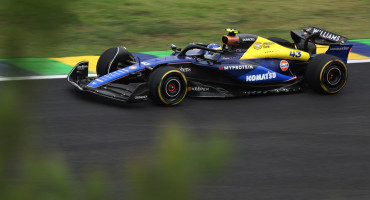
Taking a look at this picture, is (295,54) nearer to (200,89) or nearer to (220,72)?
(220,72)

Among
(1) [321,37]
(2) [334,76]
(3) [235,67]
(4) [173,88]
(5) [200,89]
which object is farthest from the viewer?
(1) [321,37]

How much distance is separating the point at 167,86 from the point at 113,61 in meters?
1.24

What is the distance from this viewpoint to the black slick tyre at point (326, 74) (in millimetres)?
8758

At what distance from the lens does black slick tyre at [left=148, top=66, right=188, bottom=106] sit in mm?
7898

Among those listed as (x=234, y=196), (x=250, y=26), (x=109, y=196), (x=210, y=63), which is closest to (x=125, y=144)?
(x=234, y=196)

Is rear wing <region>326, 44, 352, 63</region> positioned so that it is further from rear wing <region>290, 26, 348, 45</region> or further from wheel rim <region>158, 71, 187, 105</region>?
wheel rim <region>158, 71, 187, 105</region>

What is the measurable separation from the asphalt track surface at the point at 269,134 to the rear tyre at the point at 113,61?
53 centimetres

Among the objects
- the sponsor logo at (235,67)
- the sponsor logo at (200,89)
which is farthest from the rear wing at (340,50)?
the sponsor logo at (200,89)

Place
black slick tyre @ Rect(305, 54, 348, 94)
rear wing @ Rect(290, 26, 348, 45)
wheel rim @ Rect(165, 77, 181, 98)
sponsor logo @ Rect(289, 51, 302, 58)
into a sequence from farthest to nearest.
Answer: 1. rear wing @ Rect(290, 26, 348, 45)
2. sponsor logo @ Rect(289, 51, 302, 58)
3. black slick tyre @ Rect(305, 54, 348, 94)
4. wheel rim @ Rect(165, 77, 181, 98)

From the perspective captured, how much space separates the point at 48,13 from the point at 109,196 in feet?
1.35

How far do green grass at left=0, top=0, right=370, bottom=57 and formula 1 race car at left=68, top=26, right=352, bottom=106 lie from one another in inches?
142

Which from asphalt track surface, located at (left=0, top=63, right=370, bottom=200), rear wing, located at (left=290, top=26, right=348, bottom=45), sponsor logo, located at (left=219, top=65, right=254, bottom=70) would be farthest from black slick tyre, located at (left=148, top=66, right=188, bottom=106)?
rear wing, located at (left=290, top=26, right=348, bottom=45)

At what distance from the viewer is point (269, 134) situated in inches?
277

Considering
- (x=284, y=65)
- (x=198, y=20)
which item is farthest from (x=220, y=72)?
(x=198, y=20)
